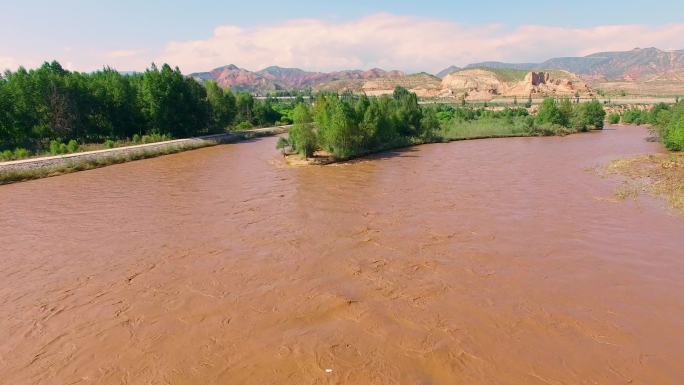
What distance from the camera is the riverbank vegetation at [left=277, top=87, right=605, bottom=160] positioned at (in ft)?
112

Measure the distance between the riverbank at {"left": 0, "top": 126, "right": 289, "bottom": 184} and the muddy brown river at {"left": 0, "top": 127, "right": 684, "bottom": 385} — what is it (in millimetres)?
6586

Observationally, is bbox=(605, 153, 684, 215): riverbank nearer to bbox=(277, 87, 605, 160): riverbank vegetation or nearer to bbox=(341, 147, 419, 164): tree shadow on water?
bbox=(341, 147, 419, 164): tree shadow on water

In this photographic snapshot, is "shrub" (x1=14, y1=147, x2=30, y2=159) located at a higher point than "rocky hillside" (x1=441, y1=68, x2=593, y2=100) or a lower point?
lower

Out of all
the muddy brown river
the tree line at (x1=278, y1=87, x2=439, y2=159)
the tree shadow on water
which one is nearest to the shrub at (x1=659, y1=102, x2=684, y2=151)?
the muddy brown river

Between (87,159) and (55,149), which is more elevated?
(55,149)

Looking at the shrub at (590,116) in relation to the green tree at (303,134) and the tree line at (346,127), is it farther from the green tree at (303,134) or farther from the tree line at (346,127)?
the green tree at (303,134)

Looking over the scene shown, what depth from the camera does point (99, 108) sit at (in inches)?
1690

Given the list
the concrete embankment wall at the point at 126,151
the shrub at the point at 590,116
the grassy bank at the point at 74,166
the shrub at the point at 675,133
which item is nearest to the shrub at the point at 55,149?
the concrete embankment wall at the point at 126,151

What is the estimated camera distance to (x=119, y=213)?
19.9 m

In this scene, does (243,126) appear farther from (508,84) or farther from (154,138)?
(508,84)

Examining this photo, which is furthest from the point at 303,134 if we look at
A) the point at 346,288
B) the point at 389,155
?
the point at 346,288

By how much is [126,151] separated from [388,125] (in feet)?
82.6

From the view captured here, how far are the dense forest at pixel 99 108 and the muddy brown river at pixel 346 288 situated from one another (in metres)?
18.8

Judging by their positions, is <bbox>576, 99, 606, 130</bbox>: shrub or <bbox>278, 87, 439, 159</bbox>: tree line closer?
<bbox>278, 87, 439, 159</bbox>: tree line
